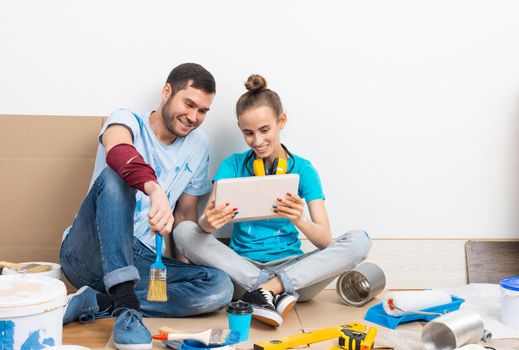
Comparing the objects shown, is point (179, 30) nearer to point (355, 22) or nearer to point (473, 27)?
point (355, 22)

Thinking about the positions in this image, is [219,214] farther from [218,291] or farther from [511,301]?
[511,301]

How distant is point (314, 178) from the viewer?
239 centimetres

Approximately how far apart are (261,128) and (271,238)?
0.41m

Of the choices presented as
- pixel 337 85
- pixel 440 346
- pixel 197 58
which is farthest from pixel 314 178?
pixel 440 346

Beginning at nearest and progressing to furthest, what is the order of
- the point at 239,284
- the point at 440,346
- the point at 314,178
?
the point at 440,346 → the point at 239,284 → the point at 314,178

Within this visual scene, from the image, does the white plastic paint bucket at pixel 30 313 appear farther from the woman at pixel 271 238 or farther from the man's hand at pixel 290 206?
the man's hand at pixel 290 206

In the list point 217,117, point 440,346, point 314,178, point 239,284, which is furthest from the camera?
point 217,117

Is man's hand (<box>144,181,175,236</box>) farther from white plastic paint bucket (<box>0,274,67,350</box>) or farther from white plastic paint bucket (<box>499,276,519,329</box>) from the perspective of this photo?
white plastic paint bucket (<box>499,276,519,329</box>)

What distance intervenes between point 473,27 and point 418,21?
0.75 ft

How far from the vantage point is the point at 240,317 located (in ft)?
6.12

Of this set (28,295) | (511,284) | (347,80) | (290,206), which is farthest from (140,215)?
(511,284)

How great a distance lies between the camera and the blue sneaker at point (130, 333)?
1.77m

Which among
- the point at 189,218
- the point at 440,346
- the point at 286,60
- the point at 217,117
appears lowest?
the point at 440,346

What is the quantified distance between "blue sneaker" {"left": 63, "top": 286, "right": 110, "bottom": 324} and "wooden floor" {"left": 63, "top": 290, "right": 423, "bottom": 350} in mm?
24
